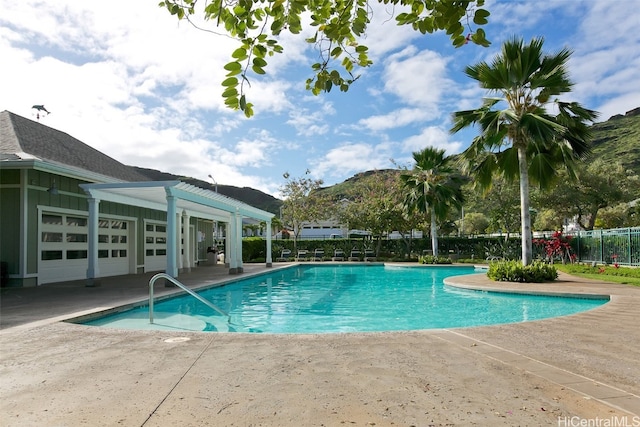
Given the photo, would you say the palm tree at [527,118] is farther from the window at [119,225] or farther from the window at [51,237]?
the window at [51,237]

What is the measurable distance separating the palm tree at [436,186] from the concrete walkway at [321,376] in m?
17.2

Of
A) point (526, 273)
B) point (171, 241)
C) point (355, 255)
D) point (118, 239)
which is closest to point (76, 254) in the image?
point (118, 239)

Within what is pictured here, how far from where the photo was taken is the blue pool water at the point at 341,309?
813 cm

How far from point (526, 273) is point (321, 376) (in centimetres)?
1079

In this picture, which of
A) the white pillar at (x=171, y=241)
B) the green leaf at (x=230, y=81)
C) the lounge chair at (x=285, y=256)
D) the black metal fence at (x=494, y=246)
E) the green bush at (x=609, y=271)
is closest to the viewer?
the green leaf at (x=230, y=81)

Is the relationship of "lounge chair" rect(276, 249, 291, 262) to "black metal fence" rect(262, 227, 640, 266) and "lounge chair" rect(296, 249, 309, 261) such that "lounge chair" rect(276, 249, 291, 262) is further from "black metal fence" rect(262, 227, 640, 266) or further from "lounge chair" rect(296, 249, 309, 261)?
"lounge chair" rect(296, 249, 309, 261)

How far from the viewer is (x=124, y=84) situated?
36.2 feet

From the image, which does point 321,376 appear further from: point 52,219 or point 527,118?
point 52,219

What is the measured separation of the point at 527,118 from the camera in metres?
12.0

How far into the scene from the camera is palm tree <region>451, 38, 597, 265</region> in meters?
12.2

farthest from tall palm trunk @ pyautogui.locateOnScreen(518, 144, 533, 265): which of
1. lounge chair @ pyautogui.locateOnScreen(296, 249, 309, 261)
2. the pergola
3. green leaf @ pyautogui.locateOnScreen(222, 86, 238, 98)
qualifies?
lounge chair @ pyautogui.locateOnScreen(296, 249, 309, 261)

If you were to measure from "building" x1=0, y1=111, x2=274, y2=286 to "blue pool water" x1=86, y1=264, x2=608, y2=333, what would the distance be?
8.12 ft

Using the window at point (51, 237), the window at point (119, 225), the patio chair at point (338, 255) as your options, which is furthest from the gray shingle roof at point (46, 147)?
the patio chair at point (338, 255)

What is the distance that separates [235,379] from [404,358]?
1759 mm
